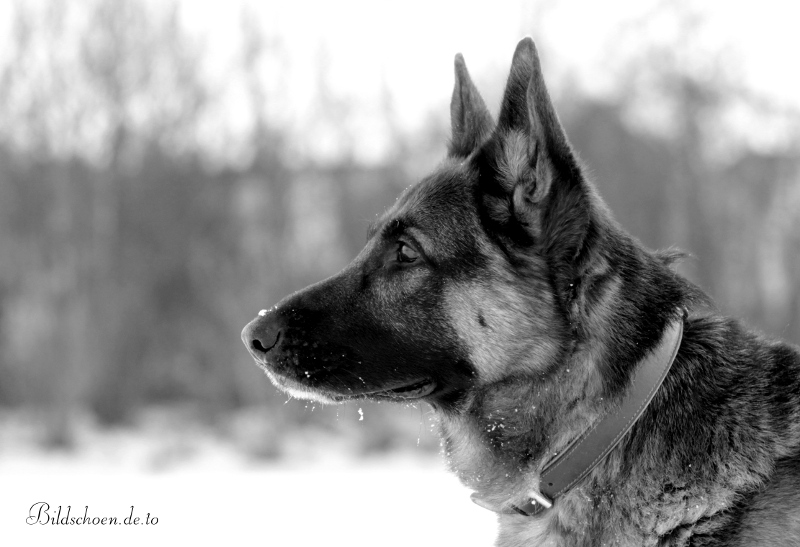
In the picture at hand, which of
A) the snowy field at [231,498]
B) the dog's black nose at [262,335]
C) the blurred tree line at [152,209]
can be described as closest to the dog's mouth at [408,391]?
the dog's black nose at [262,335]

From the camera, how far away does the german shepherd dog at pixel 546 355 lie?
9.38 ft

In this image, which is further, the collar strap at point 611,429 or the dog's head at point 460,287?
the dog's head at point 460,287

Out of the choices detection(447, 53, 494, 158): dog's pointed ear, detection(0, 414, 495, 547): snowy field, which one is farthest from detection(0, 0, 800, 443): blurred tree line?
detection(447, 53, 494, 158): dog's pointed ear

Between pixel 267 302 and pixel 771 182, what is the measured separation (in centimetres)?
1728

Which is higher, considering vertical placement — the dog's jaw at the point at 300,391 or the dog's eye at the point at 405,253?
the dog's eye at the point at 405,253

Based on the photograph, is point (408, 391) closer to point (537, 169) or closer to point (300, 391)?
point (300, 391)

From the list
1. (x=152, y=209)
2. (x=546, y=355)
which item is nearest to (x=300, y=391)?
(x=546, y=355)

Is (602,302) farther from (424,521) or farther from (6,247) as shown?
(6,247)

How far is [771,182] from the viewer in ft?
83.4

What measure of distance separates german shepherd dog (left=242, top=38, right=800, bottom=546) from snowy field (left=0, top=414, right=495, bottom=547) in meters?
1.91

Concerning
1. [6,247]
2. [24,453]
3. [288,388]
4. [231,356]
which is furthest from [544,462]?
[6,247]

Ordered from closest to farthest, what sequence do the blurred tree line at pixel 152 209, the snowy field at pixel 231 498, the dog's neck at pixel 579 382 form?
1. the dog's neck at pixel 579 382
2. the snowy field at pixel 231 498
3. the blurred tree line at pixel 152 209

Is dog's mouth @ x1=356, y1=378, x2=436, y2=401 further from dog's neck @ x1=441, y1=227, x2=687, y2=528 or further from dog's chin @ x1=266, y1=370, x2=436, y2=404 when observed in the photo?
dog's neck @ x1=441, y1=227, x2=687, y2=528

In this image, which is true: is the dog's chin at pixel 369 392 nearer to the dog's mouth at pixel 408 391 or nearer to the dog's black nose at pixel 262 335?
the dog's mouth at pixel 408 391
